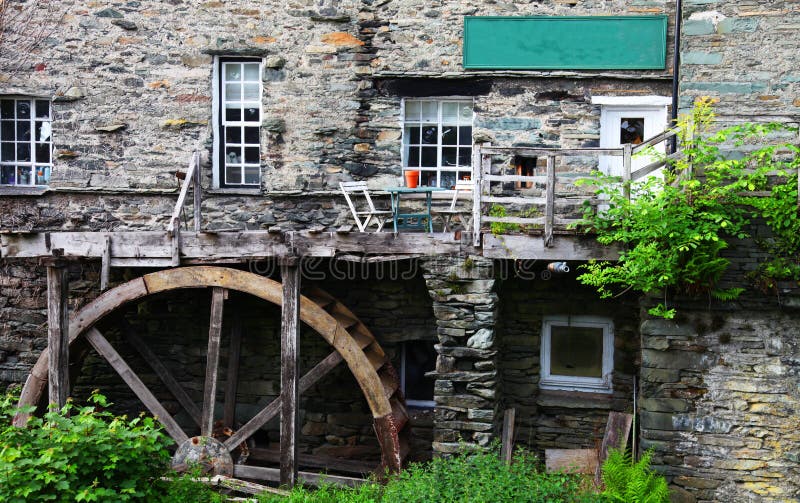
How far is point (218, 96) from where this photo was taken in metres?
9.62

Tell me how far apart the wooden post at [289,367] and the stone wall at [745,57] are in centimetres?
424

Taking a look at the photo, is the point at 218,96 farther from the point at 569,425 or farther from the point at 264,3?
the point at 569,425

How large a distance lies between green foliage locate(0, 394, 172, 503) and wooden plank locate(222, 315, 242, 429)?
2401mm

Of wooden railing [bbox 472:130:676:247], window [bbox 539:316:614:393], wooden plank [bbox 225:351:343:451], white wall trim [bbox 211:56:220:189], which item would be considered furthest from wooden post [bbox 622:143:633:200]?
white wall trim [bbox 211:56:220:189]

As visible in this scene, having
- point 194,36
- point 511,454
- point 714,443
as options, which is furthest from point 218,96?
Answer: point 714,443

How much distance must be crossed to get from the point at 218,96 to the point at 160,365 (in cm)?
332

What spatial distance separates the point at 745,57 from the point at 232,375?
6.56 meters

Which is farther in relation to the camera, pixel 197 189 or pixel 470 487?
pixel 197 189

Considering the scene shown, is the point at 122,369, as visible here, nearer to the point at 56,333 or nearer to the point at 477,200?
the point at 56,333

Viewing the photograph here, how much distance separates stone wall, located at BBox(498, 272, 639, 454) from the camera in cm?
870

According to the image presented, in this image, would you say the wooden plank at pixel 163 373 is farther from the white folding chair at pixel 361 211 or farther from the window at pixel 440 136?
the window at pixel 440 136

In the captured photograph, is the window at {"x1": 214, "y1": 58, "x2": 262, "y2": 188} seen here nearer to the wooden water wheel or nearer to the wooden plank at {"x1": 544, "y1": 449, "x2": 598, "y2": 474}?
the wooden water wheel

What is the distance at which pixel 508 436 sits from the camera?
8312 mm

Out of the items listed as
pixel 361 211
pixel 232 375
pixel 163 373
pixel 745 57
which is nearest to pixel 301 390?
pixel 232 375
